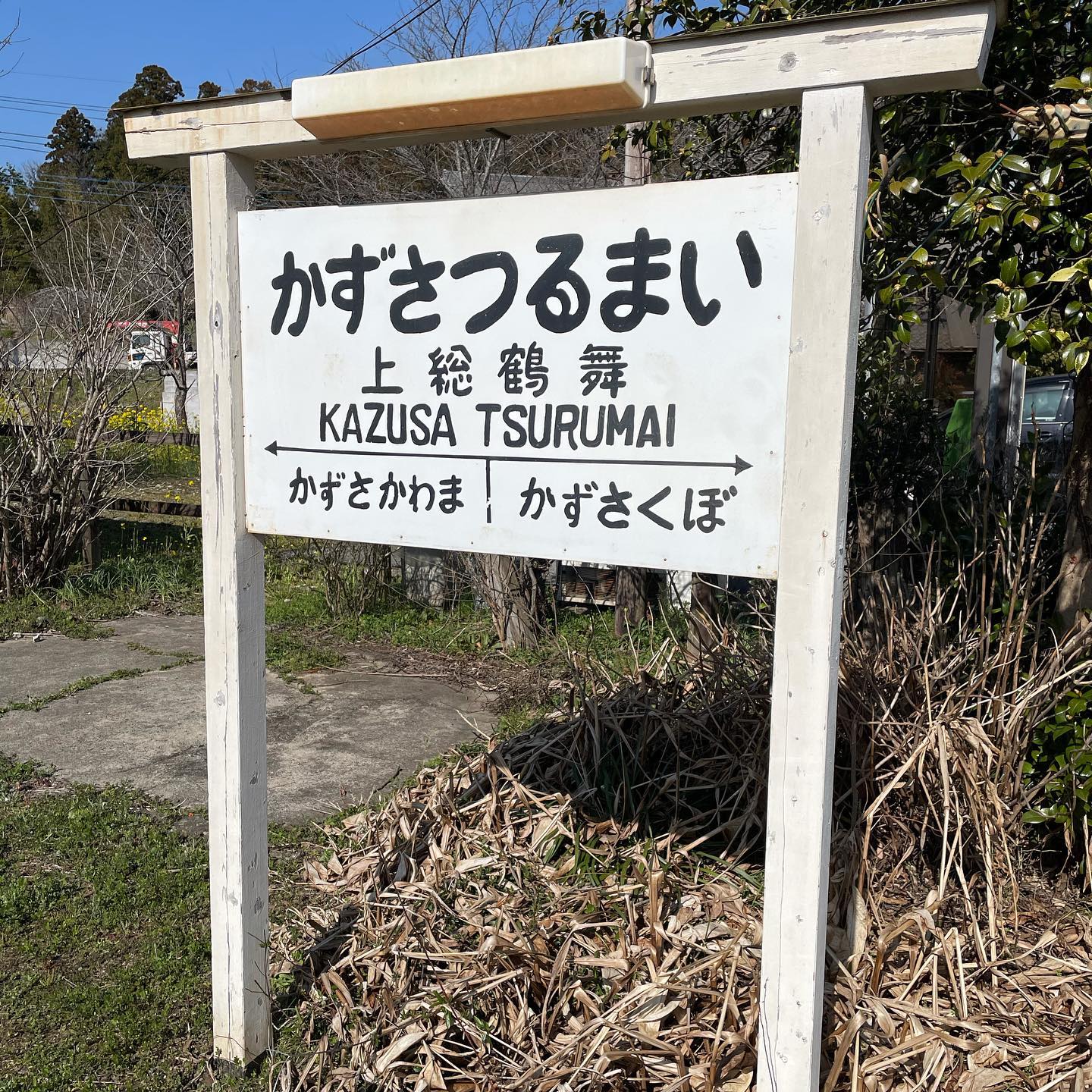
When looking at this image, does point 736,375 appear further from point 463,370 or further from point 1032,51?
point 1032,51

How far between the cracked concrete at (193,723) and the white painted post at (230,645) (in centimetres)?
144

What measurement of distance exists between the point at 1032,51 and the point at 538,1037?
10.4 feet

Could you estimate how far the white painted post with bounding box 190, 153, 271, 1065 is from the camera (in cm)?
260

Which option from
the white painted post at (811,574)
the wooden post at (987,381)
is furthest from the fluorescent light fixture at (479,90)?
the wooden post at (987,381)

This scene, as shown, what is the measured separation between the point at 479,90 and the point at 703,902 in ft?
6.74

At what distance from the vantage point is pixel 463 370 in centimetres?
233

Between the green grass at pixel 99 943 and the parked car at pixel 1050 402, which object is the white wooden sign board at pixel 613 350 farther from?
the parked car at pixel 1050 402

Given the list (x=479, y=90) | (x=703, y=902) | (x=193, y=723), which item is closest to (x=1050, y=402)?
(x=193, y=723)

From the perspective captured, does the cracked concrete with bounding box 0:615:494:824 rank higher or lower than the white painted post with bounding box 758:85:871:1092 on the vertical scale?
lower

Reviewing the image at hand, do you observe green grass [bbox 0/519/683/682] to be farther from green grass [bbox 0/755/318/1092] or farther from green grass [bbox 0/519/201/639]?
green grass [bbox 0/755/318/1092]

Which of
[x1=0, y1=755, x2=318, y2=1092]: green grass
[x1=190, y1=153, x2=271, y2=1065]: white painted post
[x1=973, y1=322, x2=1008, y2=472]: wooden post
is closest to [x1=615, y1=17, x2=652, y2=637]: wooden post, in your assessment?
[x1=973, y1=322, x2=1008, y2=472]: wooden post

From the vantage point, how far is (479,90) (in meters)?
2.12

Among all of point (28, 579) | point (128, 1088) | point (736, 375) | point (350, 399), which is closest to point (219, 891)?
point (128, 1088)

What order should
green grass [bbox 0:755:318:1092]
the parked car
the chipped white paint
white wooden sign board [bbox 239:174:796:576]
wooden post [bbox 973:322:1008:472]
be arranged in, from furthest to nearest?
1. the parked car
2. wooden post [bbox 973:322:1008:472]
3. green grass [bbox 0:755:318:1092]
4. white wooden sign board [bbox 239:174:796:576]
5. the chipped white paint
